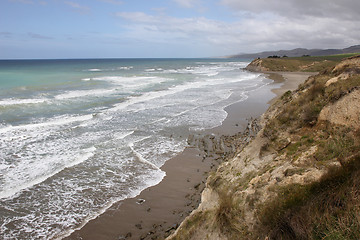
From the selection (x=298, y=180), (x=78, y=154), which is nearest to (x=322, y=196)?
(x=298, y=180)

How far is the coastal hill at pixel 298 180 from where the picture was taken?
4.08 m

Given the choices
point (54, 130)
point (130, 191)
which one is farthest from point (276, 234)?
point (54, 130)

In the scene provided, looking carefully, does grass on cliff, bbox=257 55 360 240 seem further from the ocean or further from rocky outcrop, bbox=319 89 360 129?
the ocean

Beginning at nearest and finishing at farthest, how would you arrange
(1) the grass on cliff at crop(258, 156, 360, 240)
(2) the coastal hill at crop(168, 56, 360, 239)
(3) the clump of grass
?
(1) the grass on cliff at crop(258, 156, 360, 240) → (2) the coastal hill at crop(168, 56, 360, 239) → (3) the clump of grass

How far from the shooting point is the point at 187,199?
9.12 meters

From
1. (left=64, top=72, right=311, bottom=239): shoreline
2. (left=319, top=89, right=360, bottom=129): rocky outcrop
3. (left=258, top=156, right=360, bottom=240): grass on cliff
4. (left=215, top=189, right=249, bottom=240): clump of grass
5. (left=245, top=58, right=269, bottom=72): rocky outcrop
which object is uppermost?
(left=245, top=58, right=269, bottom=72): rocky outcrop

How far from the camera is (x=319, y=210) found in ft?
13.5

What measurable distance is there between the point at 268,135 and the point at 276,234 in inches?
158

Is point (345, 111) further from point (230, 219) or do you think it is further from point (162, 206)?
point (162, 206)

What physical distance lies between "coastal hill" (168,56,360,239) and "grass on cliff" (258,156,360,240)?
1 cm

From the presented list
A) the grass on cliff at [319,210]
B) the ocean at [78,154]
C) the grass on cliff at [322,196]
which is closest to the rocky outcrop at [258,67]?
the ocean at [78,154]

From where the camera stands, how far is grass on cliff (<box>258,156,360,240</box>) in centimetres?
372

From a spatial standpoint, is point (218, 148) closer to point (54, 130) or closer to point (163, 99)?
point (54, 130)

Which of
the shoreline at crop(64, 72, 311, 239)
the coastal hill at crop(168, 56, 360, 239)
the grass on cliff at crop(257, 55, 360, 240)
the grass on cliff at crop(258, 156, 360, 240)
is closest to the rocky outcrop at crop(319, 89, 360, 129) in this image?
the coastal hill at crop(168, 56, 360, 239)
